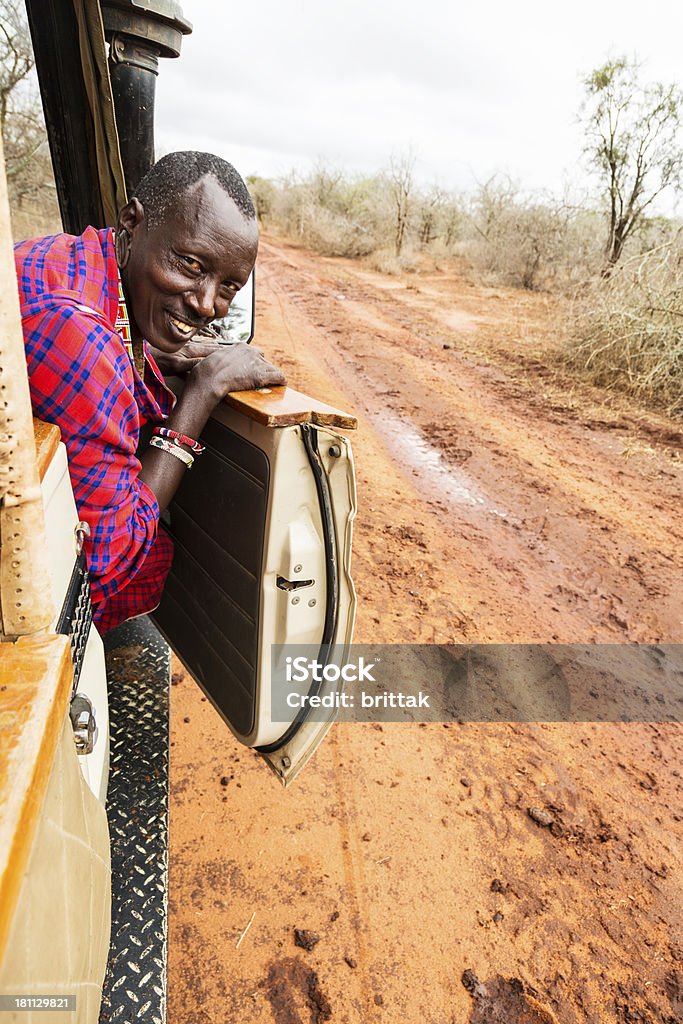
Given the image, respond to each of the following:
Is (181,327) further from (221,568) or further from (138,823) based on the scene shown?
(138,823)

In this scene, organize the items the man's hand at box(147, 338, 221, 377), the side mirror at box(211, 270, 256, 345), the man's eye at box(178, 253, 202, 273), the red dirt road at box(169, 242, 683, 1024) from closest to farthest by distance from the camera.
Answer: the man's eye at box(178, 253, 202, 273)
the red dirt road at box(169, 242, 683, 1024)
the man's hand at box(147, 338, 221, 377)
the side mirror at box(211, 270, 256, 345)

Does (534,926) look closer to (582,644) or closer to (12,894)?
(582,644)

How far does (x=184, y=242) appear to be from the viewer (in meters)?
1.69

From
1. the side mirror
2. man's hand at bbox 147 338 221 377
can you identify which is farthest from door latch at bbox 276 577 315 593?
the side mirror

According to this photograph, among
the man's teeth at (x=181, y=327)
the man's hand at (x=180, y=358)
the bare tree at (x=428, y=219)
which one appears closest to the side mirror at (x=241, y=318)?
the man's hand at (x=180, y=358)

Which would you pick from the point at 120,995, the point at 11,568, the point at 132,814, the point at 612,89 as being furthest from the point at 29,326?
the point at 612,89

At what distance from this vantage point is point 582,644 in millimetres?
3529

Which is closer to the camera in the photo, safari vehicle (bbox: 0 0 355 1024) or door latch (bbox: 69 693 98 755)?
safari vehicle (bbox: 0 0 355 1024)

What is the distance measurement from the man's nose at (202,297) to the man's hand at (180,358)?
23 centimetres

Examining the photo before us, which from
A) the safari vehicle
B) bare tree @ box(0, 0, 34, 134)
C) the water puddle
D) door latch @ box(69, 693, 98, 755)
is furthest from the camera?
the water puddle

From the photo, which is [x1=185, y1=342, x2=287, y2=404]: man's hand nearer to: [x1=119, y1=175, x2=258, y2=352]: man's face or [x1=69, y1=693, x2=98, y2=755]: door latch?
[x1=119, y1=175, x2=258, y2=352]: man's face

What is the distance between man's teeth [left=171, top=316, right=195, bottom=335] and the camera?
1.79m

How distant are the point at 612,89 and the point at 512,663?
14.3 metres

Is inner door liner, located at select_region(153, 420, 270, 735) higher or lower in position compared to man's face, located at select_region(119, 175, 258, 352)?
lower
